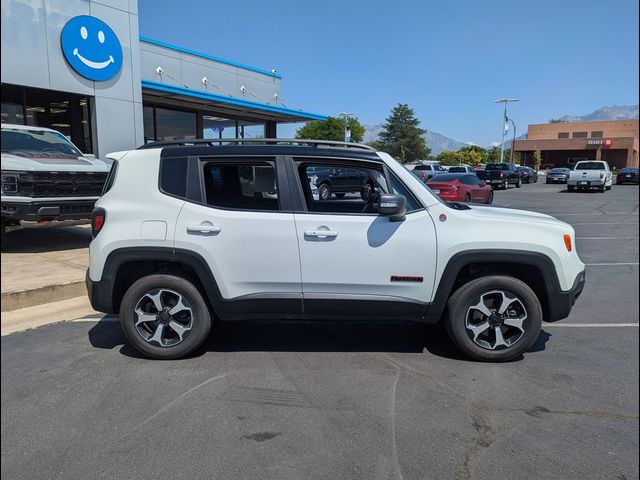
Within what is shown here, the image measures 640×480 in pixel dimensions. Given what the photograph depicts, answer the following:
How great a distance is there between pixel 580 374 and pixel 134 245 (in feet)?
13.1

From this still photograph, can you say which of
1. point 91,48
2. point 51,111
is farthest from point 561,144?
point 51,111

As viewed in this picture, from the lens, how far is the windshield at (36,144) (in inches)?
337

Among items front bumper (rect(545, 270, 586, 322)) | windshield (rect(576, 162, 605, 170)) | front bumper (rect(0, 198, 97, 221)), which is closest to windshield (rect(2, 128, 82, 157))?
front bumper (rect(0, 198, 97, 221))

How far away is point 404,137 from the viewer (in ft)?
321

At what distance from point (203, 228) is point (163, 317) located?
912 mm

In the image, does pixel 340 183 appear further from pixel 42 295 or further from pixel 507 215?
pixel 42 295

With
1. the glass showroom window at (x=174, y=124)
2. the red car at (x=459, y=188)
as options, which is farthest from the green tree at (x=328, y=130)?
the red car at (x=459, y=188)

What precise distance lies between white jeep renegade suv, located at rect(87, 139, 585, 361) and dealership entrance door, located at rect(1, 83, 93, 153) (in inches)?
420

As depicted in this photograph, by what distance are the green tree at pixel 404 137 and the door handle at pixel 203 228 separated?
93.7 meters

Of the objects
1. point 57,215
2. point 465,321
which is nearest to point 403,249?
point 465,321

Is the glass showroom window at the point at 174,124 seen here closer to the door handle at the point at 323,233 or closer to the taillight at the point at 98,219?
the taillight at the point at 98,219

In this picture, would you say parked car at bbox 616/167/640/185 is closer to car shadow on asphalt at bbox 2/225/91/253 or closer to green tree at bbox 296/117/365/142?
green tree at bbox 296/117/365/142

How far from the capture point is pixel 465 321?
4277mm

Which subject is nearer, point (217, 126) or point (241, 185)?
point (241, 185)
